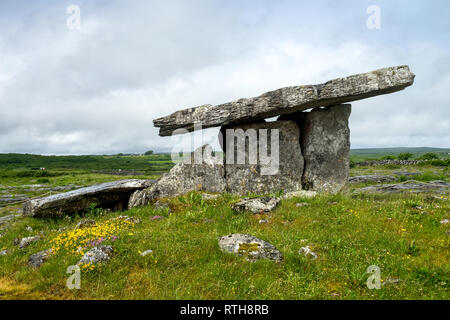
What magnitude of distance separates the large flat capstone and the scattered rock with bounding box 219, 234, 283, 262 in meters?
8.28

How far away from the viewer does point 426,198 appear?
12.6 metres

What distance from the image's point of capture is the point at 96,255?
7250mm

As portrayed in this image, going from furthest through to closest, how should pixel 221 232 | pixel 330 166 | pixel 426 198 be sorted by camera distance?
pixel 330 166 < pixel 426 198 < pixel 221 232

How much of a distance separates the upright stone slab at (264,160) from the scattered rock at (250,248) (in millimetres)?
7917

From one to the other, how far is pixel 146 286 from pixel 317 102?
38.6ft

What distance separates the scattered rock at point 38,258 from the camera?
25.2ft

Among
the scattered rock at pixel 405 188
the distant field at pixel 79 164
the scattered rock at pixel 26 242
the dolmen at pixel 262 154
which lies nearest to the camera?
the scattered rock at pixel 26 242

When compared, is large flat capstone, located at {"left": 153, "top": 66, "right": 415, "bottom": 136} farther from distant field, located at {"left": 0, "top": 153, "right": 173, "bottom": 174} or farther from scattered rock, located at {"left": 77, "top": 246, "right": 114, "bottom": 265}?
distant field, located at {"left": 0, "top": 153, "right": 173, "bottom": 174}

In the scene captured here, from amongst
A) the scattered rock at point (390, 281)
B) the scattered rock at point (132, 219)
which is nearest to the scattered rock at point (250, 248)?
the scattered rock at point (390, 281)

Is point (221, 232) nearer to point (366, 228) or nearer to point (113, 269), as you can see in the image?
point (113, 269)

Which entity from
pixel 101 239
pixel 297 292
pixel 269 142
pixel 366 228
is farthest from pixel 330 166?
pixel 101 239

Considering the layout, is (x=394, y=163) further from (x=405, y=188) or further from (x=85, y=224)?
(x=85, y=224)

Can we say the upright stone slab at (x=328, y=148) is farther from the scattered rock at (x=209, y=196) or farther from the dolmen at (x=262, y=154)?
the scattered rock at (x=209, y=196)

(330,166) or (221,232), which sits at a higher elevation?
(330,166)
